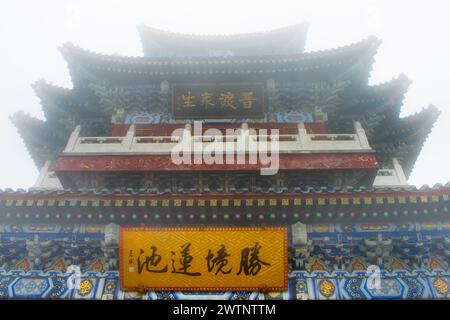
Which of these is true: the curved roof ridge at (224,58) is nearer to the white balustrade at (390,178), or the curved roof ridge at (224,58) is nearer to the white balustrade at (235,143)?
the white balustrade at (235,143)

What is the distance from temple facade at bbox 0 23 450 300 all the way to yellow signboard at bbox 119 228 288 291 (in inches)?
6.3

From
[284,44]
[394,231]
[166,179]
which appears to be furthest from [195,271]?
[284,44]

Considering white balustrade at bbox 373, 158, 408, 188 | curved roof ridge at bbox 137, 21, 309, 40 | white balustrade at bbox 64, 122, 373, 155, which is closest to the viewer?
white balustrade at bbox 64, 122, 373, 155

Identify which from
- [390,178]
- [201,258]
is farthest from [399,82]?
[201,258]

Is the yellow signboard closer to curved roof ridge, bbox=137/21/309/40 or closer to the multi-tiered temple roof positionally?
the multi-tiered temple roof

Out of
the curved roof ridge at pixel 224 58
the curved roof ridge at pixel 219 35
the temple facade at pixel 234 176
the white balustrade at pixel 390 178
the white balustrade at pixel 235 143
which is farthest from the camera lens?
the curved roof ridge at pixel 219 35

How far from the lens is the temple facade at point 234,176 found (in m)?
8.53

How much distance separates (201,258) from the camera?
339 inches

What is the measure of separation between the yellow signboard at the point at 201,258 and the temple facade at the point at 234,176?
16 cm

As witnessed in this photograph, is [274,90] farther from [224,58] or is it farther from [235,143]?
[235,143]

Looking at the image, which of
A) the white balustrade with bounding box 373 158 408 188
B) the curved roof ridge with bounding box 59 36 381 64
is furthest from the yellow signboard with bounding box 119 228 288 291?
the curved roof ridge with bounding box 59 36 381 64

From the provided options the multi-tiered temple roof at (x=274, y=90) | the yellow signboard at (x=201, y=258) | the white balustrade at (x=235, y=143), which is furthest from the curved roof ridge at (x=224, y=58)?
the yellow signboard at (x=201, y=258)

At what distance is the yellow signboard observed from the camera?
8.55 metres

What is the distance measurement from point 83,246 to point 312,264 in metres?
4.64
